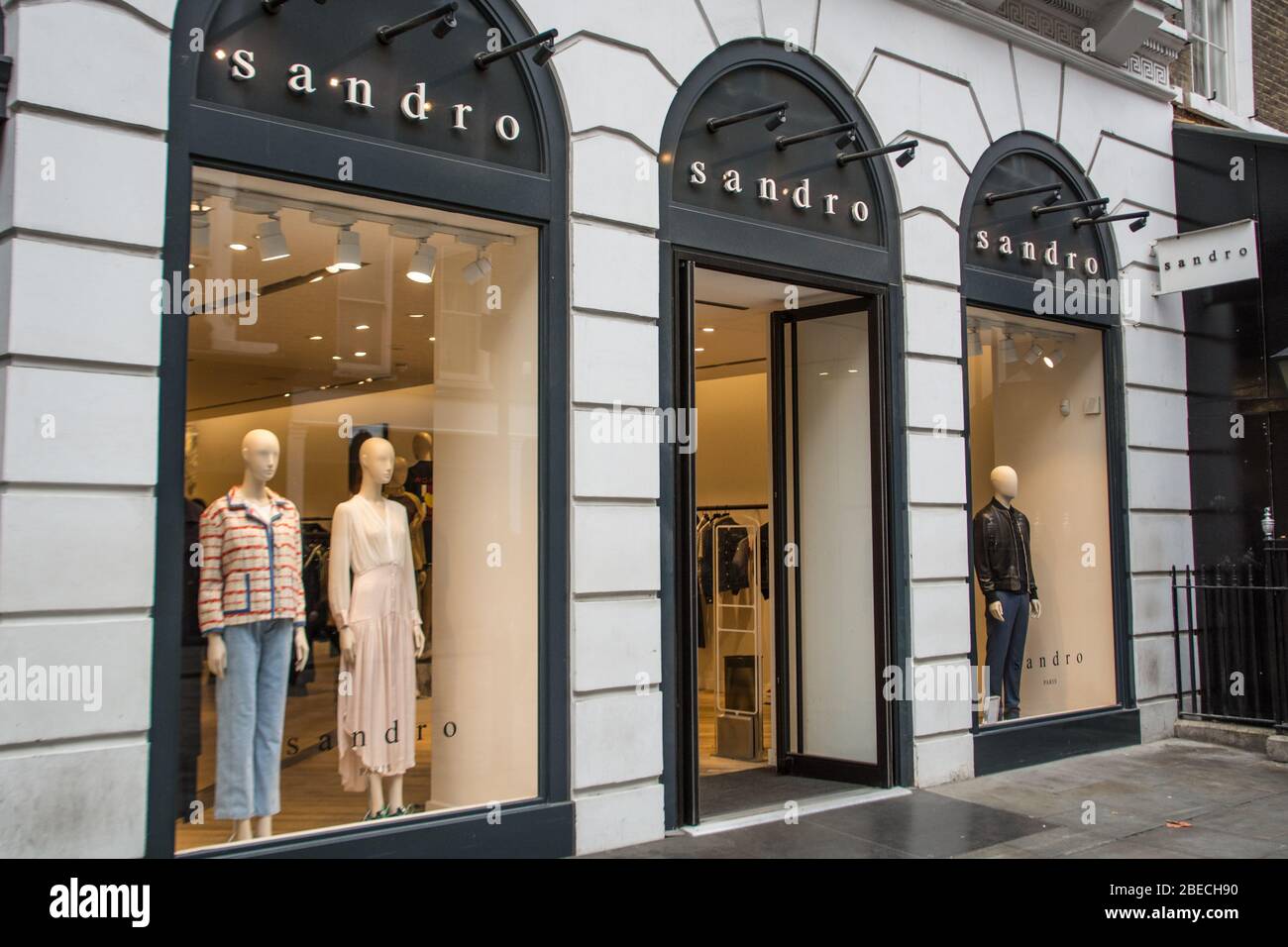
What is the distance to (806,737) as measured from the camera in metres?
8.81

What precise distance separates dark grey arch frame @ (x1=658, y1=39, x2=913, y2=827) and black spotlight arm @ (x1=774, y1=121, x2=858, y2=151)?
406mm

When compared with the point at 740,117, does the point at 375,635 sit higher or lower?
lower

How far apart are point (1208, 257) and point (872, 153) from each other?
13.6 ft

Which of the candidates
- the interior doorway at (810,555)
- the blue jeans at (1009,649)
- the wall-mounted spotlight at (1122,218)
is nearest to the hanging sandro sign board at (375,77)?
the interior doorway at (810,555)

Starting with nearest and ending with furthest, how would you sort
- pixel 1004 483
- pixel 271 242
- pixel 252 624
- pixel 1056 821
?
pixel 252 624 < pixel 271 242 < pixel 1056 821 < pixel 1004 483

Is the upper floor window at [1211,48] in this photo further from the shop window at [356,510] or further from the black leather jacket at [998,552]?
the shop window at [356,510]

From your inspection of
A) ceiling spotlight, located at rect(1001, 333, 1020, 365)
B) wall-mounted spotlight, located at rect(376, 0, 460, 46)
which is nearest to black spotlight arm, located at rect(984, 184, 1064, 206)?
ceiling spotlight, located at rect(1001, 333, 1020, 365)

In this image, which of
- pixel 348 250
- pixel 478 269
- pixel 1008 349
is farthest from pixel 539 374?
pixel 1008 349

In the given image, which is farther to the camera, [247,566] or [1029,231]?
[1029,231]

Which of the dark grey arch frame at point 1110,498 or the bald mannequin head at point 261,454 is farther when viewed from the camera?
the dark grey arch frame at point 1110,498

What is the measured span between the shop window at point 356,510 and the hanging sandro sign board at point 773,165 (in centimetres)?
148

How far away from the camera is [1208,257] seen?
10.3 m

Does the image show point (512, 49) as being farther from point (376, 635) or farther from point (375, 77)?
point (376, 635)

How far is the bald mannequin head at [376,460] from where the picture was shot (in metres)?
6.26
